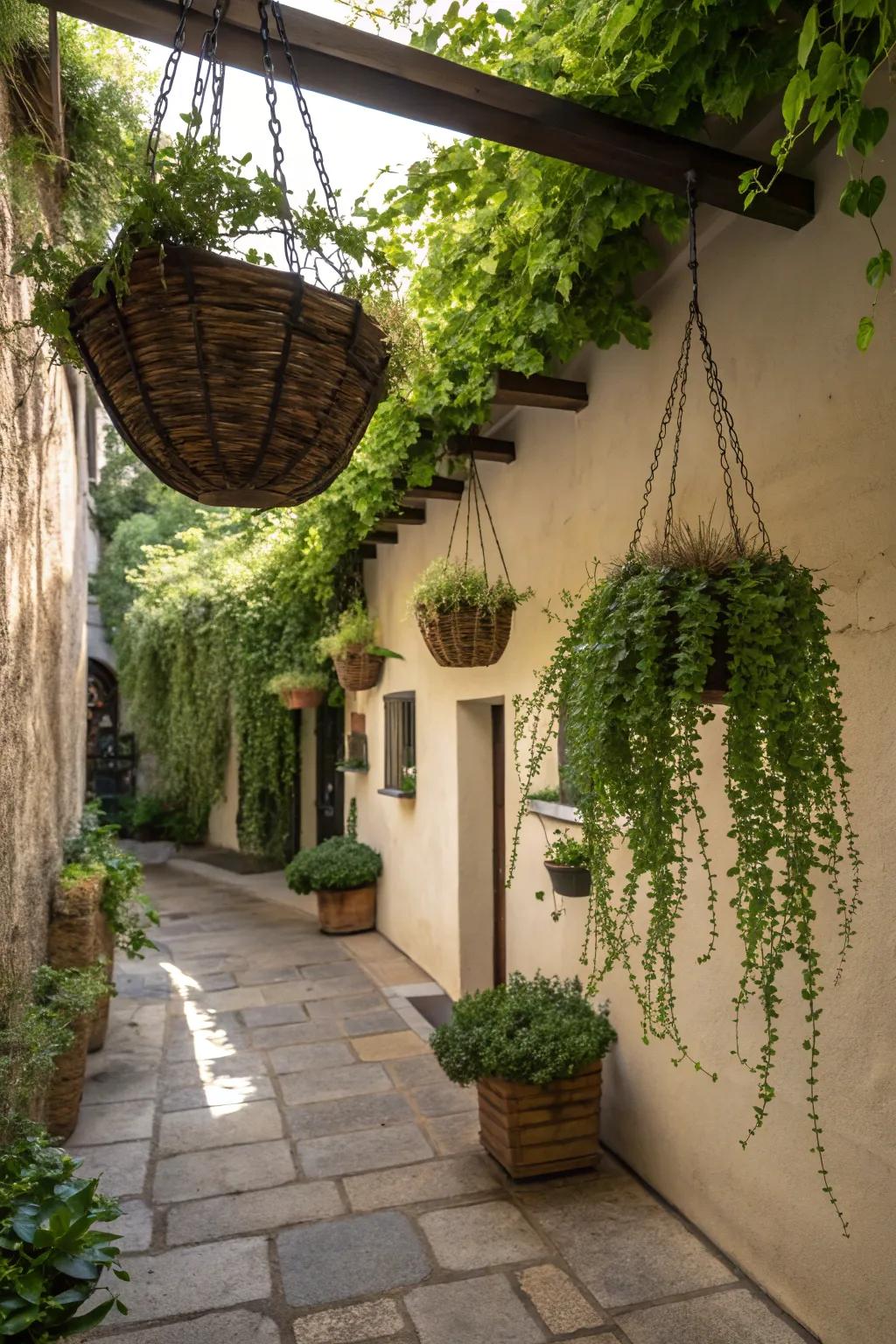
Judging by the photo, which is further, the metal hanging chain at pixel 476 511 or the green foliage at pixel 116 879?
the metal hanging chain at pixel 476 511

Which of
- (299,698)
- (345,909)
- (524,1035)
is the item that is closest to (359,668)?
(299,698)

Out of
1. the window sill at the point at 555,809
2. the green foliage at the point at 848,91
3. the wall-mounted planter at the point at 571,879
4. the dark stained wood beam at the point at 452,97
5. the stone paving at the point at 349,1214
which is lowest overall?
the stone paving at the point at 349,1214

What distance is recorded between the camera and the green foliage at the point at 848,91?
63.6 inches

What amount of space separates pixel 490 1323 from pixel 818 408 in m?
2.86

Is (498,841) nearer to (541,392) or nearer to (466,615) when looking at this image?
(466,615)

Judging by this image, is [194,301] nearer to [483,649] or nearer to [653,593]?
[653,593]

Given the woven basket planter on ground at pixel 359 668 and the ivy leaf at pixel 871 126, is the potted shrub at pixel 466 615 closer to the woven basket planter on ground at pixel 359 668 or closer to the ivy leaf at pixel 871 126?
the ivy leaf at pixel 871 126

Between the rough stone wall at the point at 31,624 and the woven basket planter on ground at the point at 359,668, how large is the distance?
2.68 m

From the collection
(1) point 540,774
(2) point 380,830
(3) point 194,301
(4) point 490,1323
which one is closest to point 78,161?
(3) point 194,301

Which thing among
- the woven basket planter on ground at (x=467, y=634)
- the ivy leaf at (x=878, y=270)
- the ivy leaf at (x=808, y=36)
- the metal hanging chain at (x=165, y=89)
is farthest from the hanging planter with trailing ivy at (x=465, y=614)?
the ivy leaf at (x=808, y=36)

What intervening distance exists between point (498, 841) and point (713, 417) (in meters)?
3.42

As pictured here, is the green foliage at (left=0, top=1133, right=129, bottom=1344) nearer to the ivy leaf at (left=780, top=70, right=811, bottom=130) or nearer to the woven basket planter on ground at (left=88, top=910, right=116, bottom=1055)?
the woven basket planter on ground at (left=88, top=910, right=116, bottom=1055)

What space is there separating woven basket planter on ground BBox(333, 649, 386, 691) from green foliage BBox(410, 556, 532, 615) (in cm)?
305

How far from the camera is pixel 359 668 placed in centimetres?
788
